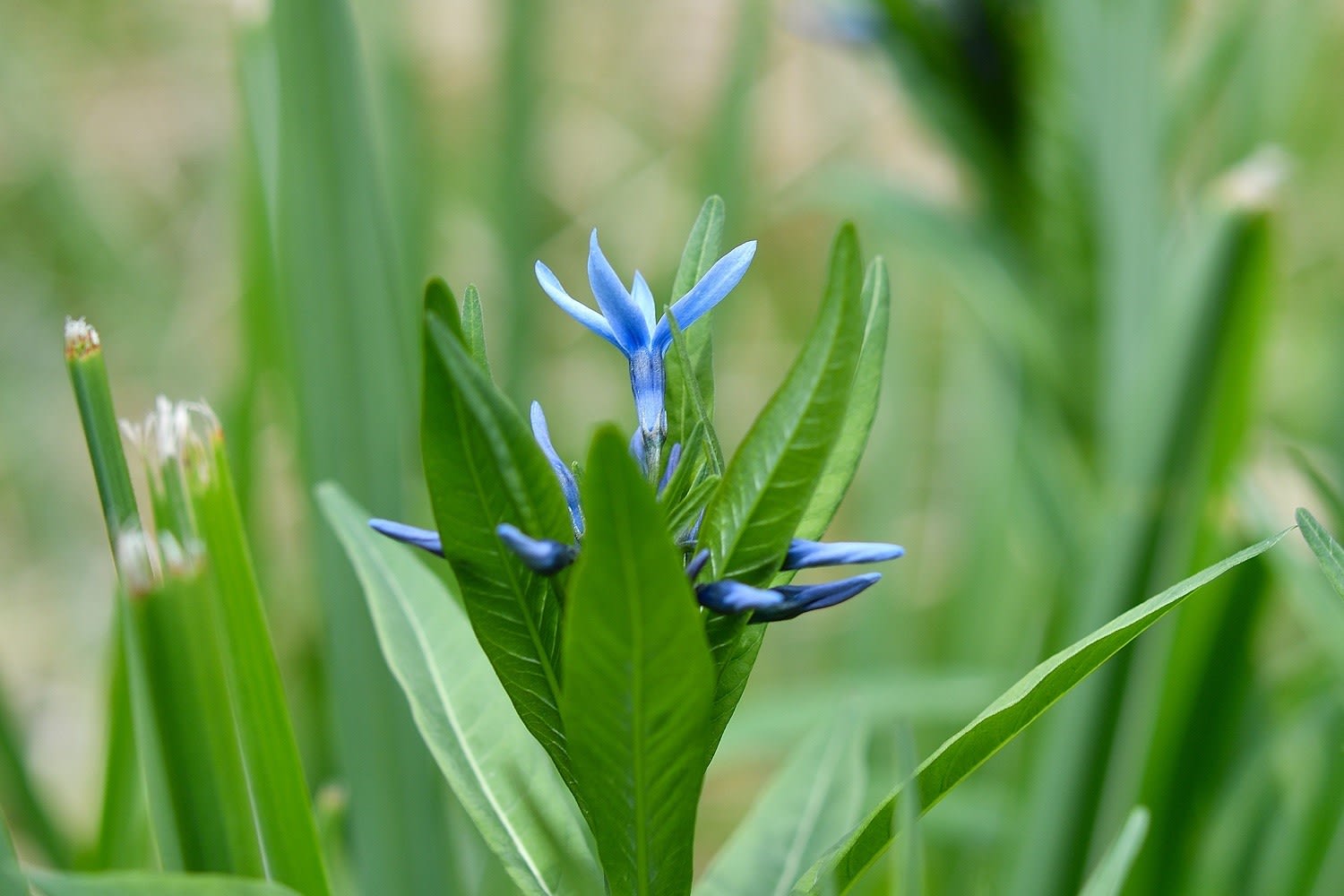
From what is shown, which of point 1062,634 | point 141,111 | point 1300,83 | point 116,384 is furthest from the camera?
point 141,111

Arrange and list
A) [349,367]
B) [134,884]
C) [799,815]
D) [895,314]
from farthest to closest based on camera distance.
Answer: [895,314] → [349,367] → [799,815] → [134,884]

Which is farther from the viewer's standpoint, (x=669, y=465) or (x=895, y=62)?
(x=895, y=62)

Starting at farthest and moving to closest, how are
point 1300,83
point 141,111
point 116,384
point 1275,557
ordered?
point 141,111 → point 116,384 → point 1300,83 → point 1275,557

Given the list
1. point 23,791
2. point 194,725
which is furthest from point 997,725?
point 23,791

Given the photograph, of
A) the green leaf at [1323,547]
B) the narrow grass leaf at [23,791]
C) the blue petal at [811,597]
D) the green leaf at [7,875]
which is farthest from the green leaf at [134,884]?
the narrow grass leaf at [23,791]

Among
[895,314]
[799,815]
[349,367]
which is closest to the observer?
[799,815]

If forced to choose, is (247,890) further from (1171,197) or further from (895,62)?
(1171,197)

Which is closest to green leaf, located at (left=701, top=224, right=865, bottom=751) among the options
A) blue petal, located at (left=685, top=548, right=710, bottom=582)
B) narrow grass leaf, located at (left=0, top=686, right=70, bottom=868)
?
blue petal, located at (left=685, top=548, right=710, bottom=582)

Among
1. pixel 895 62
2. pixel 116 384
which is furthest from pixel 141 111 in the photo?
pixel 895 62

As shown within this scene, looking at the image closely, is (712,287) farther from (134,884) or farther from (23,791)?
(23,791)
